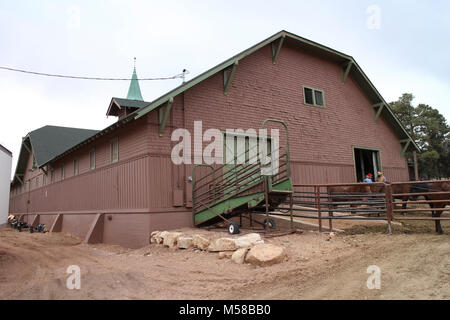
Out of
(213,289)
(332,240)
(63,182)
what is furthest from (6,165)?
(63,182)

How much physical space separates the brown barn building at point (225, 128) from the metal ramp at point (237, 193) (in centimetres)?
45

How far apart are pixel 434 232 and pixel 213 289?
633 centimetres

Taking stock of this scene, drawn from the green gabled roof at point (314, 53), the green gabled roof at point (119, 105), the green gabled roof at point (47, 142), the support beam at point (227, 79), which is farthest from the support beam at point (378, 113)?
the green gabled roof at point (47, 142)

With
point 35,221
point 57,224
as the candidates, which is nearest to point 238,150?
point 57,224

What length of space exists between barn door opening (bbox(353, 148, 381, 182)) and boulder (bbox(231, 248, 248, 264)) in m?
12.2

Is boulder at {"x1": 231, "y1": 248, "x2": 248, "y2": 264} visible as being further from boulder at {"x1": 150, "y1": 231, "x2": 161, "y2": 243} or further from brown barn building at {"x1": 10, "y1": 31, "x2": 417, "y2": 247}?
brown barn building at {"x1": 10, "y1": 31, "x2": 417, "y2": 247}

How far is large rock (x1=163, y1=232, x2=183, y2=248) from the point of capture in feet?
33.0

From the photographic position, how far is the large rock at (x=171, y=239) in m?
10.1

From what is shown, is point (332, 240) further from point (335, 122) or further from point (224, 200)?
point (335, 122)

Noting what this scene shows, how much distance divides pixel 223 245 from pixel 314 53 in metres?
12.2

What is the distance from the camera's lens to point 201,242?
9.33 meters

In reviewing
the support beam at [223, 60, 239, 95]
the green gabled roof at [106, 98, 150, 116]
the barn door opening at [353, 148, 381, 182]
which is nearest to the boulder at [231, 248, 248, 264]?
the support beam at [223, 60, 239, 95]

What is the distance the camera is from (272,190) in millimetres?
9703
